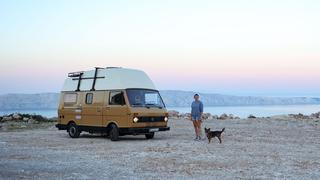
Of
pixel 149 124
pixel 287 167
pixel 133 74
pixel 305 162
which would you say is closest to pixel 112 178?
pixel 287 167

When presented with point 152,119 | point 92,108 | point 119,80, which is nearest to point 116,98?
point 119,80

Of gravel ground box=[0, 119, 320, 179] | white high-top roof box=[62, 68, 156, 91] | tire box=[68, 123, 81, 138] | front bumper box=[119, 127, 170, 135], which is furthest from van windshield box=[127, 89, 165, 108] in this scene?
tire box=[68, 123, 81, 138]

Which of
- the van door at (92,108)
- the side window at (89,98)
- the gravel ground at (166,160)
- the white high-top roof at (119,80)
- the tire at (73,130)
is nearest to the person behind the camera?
the gravel ground at (166,160)

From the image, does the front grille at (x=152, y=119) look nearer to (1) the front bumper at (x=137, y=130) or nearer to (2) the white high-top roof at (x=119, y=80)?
(1) the front bumper at (x=137, y=130)

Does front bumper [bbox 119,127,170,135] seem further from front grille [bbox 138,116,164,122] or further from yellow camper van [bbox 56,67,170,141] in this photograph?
front grille [bbox 138,116,164,122]

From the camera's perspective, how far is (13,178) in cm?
1031

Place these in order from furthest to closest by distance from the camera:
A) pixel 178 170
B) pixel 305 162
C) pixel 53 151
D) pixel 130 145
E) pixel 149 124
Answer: pixel 149 124
pixel 130 145
pixel 53 151
pixel 305 162
pixel 178 170

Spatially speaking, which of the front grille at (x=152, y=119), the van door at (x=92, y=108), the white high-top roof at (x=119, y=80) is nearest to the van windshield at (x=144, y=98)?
the white high-top roof at (x=119, y=80)

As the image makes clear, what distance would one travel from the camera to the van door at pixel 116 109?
1912 centimetres

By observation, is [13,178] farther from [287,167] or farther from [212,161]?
[287,167]

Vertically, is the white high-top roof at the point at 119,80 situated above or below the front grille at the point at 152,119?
above

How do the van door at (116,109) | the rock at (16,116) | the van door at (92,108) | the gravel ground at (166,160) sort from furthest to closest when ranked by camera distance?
the rock at (16,116)
the van door at (92,108)
the van door at (116,109)
the gravel ground at (166,160)

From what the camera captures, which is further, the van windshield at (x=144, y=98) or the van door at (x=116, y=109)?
the van windshield at (x=144, y=98)

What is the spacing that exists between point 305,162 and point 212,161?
2476mm
